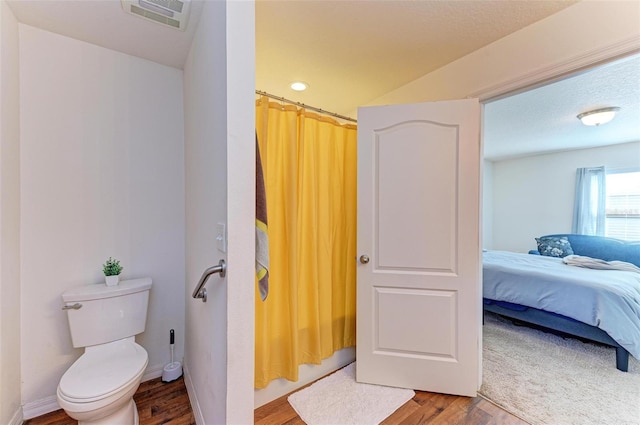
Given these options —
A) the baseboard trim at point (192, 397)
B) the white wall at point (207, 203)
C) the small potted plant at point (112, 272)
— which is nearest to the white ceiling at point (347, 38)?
the white wall at point (207, 203)

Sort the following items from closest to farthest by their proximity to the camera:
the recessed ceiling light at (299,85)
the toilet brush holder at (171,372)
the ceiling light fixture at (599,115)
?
the toilet brush holder at (171,372)
the recessed ceiling light at (299,85)
the ceiling light fixture at (599,115)

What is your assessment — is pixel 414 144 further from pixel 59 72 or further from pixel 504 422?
pixel 59 72

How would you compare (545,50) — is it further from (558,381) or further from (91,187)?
(91,187)

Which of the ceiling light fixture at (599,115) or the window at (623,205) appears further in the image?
the window at (623,205)

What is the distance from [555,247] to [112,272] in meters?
5.46

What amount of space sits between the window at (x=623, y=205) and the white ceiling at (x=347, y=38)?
2.47 metres

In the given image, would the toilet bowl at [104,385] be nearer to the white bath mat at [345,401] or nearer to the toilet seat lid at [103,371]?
the toilet seat lid at [103,371]

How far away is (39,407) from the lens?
1.58 meters

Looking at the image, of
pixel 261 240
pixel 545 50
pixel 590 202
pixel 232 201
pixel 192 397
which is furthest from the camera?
pixel 590 202

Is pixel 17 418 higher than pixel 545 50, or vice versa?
pixel 545 50

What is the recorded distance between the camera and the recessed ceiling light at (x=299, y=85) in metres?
2.24

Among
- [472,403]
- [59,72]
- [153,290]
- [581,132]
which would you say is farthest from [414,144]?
[581,132]

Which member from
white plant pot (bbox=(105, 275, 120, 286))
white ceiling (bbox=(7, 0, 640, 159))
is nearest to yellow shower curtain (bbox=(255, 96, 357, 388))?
white ceiling (bbox=(7, 0, 640, 159))

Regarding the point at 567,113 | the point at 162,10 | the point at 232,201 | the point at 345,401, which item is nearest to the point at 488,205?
the point at 567,113
